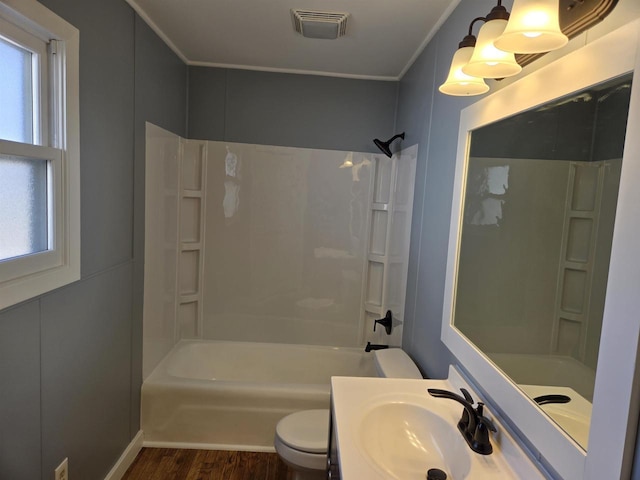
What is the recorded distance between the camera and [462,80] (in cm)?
134

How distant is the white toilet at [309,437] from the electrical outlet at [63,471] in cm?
90

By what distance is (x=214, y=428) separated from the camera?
2545mm

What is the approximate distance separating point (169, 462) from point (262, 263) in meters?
1.40

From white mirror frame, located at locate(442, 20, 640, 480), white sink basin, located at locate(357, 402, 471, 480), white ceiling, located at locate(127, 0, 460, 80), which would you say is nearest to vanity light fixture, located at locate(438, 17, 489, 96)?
white mirror frame, located at locate(442, 20, 640, 480)

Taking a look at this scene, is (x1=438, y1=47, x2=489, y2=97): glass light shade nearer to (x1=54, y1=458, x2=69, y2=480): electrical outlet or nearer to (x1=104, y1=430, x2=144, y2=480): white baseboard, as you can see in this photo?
(x1=54, y1=458, x2=69, y2=480): electrical outlet

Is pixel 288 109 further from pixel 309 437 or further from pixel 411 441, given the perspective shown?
pixel 411 441

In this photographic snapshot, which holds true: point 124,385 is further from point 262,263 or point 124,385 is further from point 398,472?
point 398,472

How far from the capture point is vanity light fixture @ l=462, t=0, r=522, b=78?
1106mm

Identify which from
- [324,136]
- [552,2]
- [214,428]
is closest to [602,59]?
[552,2]

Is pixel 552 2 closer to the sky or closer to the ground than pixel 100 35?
closer to the ground

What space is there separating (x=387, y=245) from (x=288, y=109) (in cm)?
122

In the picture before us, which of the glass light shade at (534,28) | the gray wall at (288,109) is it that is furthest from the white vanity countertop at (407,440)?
the gray wall at (288,109)

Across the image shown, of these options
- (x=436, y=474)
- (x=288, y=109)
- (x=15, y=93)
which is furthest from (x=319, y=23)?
(x=436, y=474)

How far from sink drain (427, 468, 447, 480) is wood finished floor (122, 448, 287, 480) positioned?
1.35 metres
